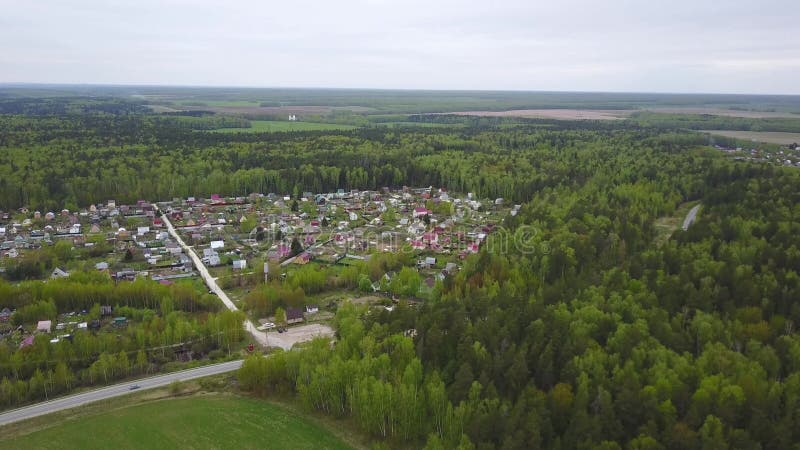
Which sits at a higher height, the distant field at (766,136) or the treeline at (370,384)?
the distant field at (766,136)

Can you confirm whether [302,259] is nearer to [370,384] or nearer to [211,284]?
[211,284]

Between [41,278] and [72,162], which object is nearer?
[41,278]

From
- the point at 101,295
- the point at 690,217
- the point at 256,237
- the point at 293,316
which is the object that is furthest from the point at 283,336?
the point at 690,217

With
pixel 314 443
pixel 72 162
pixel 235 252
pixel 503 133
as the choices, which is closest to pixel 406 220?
pixel 235 252

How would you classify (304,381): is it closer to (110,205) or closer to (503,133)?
(110,205)

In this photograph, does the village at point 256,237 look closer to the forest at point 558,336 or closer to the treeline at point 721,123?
the forest at point 558,336

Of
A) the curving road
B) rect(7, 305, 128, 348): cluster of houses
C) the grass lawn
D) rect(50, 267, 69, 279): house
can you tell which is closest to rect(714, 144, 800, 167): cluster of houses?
the grass lawn

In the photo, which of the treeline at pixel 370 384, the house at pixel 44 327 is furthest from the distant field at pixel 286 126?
the treeline at pixel 370 384
